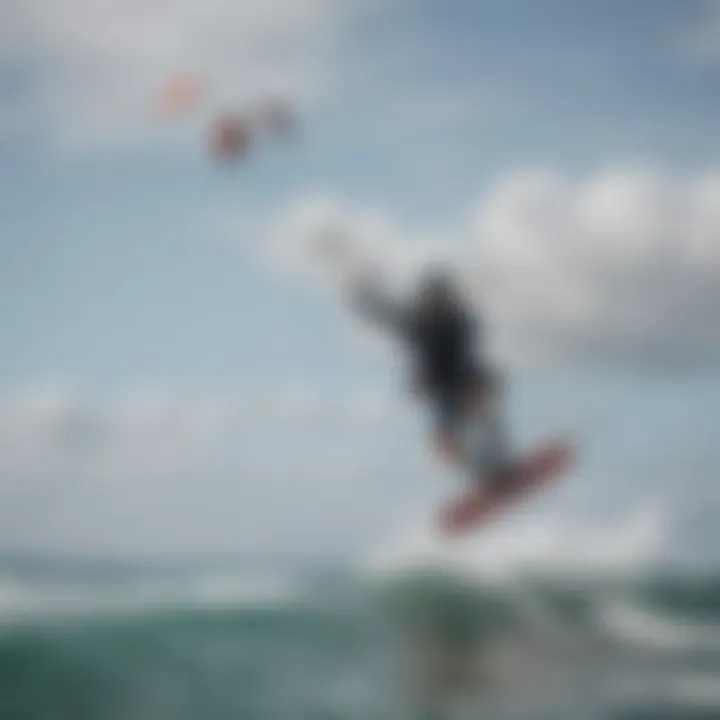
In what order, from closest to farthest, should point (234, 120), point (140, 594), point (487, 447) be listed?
point (487, 447) < point (234, 120) < point (140, 594)

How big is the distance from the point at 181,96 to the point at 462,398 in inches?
30.8

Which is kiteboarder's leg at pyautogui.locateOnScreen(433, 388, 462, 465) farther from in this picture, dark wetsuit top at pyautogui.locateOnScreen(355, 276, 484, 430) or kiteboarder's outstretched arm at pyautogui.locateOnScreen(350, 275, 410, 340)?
kiteboarder's outstretched arm at pyautogui.locateOnScreen(350, 275, 410, 340)

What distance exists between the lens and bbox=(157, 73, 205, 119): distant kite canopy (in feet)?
8.63

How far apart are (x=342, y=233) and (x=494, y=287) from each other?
0.30m

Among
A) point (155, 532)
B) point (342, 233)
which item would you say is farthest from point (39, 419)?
point (342, 233)

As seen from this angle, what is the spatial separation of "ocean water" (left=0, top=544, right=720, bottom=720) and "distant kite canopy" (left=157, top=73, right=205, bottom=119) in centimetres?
86

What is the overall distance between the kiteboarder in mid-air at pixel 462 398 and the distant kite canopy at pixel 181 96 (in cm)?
51

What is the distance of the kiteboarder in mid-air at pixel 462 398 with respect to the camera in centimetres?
248

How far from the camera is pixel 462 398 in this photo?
98.1 inches

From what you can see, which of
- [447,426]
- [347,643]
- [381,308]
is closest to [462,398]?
[447,426]

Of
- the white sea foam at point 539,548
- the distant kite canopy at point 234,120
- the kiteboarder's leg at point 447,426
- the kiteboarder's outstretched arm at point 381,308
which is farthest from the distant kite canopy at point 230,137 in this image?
the white sea foam at point 539,548

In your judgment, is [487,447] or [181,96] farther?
[181,96]

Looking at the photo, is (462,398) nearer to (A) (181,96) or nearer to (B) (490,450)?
(B) (490,450)

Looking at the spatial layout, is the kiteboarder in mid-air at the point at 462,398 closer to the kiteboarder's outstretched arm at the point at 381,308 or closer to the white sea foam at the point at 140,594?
the kiteboarder's outstretched arm at the point at 381,308
